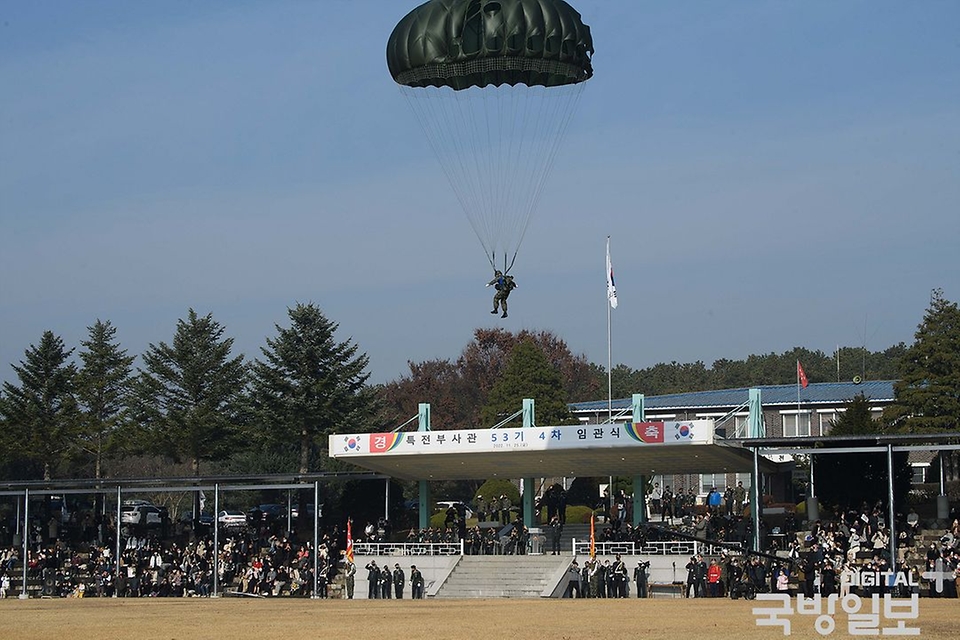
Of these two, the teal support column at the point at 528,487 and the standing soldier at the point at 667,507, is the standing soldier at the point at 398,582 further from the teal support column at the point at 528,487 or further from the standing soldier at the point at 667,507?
the standing soldier at the point at 667,507

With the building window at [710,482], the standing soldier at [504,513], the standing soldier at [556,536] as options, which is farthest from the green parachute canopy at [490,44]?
the building window at [710,482]

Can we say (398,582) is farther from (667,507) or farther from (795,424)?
(795,424)

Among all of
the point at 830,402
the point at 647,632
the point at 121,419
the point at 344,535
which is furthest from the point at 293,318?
the point at 647,632

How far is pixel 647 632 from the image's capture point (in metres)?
20.5

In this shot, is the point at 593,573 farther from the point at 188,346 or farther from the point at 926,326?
the point at 188,346

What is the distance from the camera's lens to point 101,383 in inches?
2393

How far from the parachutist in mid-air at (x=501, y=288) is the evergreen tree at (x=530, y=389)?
30527 millimetres

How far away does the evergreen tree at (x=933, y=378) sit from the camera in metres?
49.4

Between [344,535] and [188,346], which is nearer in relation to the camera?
[344,535]

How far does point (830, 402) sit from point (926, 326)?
30.0ft

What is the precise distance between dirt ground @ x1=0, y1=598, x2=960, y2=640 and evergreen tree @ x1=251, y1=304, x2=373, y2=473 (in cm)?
2744

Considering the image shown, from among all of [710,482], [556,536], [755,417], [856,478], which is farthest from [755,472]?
[710,482]

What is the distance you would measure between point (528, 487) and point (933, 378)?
1688 centimetres

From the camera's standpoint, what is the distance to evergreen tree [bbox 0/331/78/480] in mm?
59812
